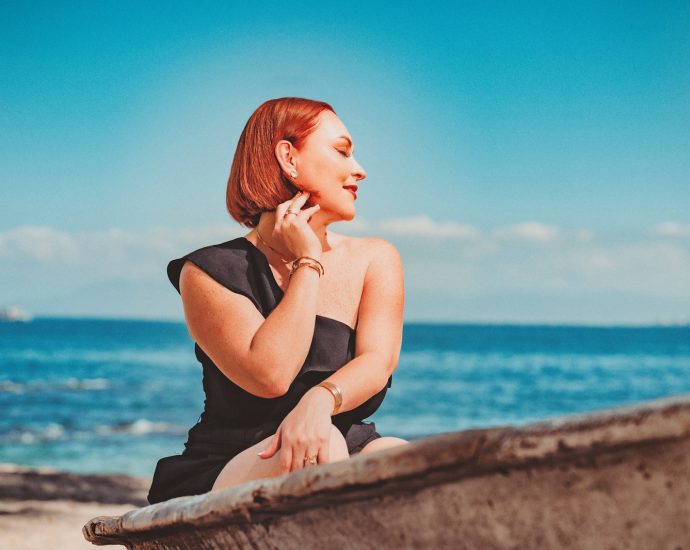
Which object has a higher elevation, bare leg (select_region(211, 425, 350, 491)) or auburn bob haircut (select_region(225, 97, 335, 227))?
auburn bob haircut (select_region(225, 97, 335, 227))

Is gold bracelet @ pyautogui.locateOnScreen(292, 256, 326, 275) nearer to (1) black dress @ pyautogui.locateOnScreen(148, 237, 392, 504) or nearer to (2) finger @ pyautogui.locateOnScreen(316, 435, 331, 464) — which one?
(1) black dress @ pyautogui.locateOnScreen(148, 237, 392, 504)

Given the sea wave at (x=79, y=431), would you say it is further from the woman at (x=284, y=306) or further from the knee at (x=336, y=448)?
the knee at (x=336, y=448)

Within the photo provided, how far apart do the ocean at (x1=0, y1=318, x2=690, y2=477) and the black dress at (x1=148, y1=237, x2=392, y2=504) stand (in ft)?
7.88

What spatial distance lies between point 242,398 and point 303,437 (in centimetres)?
41

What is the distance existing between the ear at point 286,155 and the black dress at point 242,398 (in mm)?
266

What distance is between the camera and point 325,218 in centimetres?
276

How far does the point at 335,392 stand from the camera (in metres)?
2.45

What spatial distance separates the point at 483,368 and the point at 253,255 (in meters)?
43.9

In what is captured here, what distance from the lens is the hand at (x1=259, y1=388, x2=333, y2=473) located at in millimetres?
2258

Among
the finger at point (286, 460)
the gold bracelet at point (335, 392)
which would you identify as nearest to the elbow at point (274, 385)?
the gold bracelet at point (335, 392)

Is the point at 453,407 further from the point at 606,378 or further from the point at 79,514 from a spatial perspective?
the point at 79,514

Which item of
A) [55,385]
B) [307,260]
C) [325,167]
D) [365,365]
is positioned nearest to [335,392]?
[365,365]

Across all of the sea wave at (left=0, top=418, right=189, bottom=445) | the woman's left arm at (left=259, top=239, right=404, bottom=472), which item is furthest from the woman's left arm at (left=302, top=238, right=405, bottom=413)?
the sea wave at (left=0, top=418, right=189, bottom=445)

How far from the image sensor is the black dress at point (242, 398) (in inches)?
103
